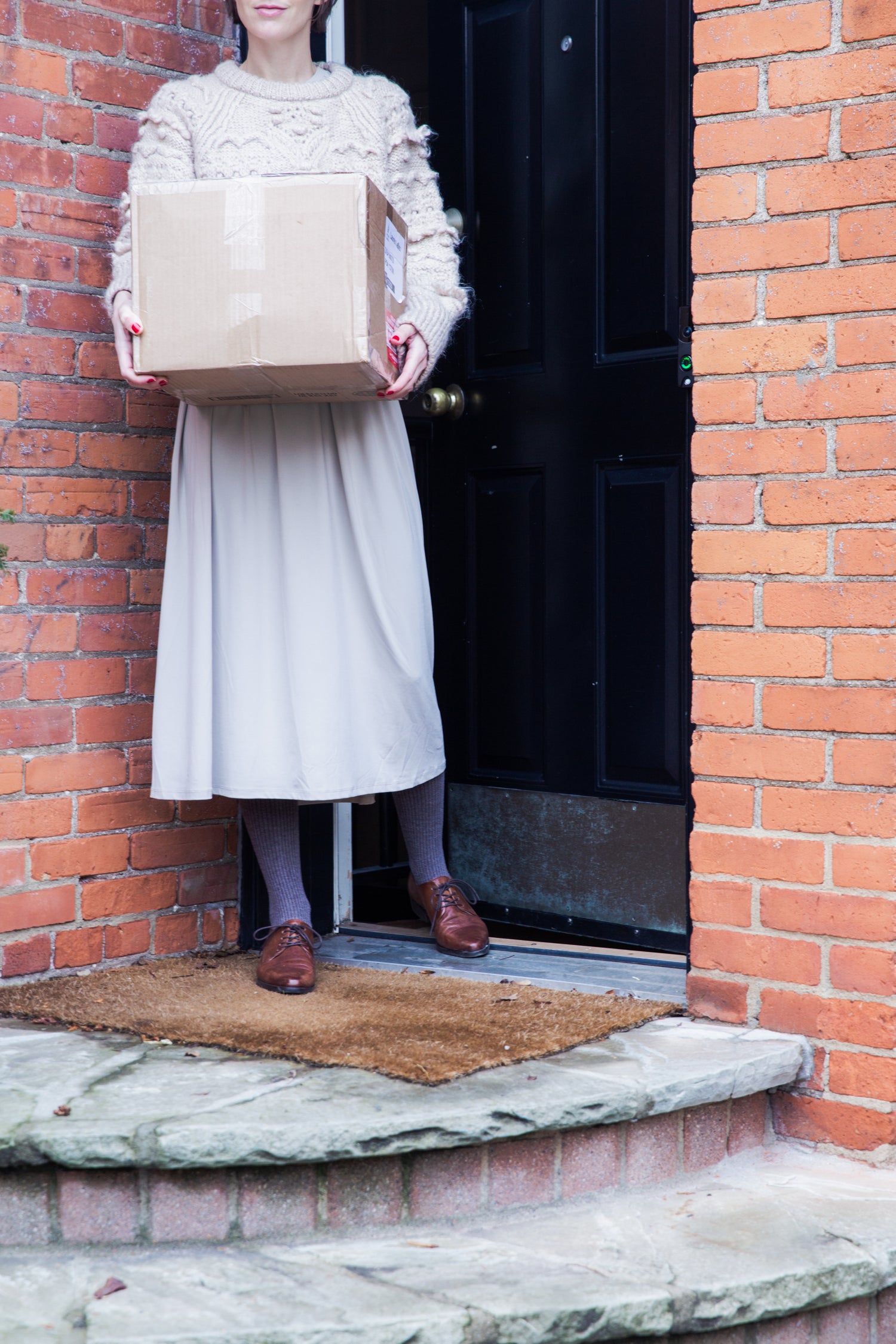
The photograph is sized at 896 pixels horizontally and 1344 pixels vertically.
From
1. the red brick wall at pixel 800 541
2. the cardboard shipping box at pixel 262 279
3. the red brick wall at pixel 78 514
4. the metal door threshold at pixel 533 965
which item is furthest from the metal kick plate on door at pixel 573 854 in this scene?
the cardboard shipping box at pixel 262 279

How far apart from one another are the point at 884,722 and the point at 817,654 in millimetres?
147

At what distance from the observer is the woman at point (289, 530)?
8.27ft

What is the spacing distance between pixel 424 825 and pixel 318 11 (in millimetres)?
1577

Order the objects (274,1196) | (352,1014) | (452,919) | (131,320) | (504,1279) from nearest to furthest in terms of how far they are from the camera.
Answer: (504,1279)
(274,1196)
(131,320)
(352,1014)
(452,919)

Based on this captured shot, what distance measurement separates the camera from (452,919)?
2.82 m

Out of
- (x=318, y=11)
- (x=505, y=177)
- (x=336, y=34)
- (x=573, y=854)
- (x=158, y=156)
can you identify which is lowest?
(x=573, y=854)

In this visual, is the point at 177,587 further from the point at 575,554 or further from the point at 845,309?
Answer: the point at 845,309

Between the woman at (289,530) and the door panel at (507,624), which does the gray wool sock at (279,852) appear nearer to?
the woman at (289,530)

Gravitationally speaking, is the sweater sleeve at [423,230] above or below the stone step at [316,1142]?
above

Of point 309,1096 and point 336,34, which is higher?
point 336,34

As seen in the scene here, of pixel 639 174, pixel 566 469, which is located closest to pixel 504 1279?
pixel 566 469

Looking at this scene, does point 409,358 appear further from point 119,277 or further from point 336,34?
point 336,34

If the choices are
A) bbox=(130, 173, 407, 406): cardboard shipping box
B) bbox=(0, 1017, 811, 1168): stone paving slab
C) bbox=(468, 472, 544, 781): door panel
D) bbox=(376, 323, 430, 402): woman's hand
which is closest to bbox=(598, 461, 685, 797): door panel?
bbox=(468, 472, 544, 781): door panel

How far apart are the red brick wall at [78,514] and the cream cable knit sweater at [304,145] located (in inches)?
6.5
